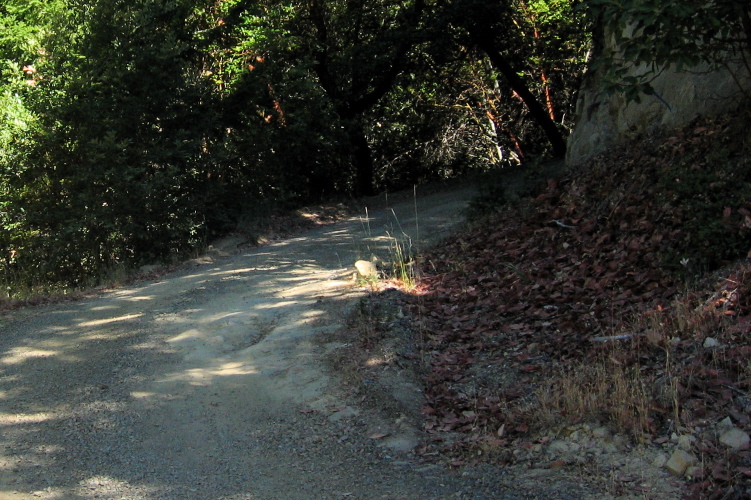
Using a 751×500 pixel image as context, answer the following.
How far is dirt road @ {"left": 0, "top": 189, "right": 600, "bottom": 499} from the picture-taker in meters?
4.67

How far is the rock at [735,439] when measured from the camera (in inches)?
171

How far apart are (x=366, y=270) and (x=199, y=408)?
369 cm

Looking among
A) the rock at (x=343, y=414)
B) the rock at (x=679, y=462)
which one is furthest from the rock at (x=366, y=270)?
the rock at (x=679, y=462)

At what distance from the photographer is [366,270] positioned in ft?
30.1

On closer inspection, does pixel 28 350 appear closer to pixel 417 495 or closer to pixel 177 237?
pixel 417 495

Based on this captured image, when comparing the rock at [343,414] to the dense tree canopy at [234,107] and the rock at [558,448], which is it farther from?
the dense tree canopy at [234,107]

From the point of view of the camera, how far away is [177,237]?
519 inches

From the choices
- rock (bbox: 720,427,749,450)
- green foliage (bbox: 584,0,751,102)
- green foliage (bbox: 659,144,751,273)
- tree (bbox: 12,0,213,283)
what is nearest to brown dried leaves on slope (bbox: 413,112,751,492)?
green foliage (bbox: 659,144,751,273)

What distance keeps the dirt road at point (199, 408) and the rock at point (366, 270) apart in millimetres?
214

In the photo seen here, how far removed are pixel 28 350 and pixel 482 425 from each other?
15.0 ft

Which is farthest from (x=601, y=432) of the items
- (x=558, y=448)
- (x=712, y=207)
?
(x=712, y=207)

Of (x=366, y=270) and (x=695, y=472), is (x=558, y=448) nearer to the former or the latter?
(x=695, y=472)

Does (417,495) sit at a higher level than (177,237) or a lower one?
lower

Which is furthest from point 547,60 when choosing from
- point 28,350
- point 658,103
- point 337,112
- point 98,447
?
point 98,447
